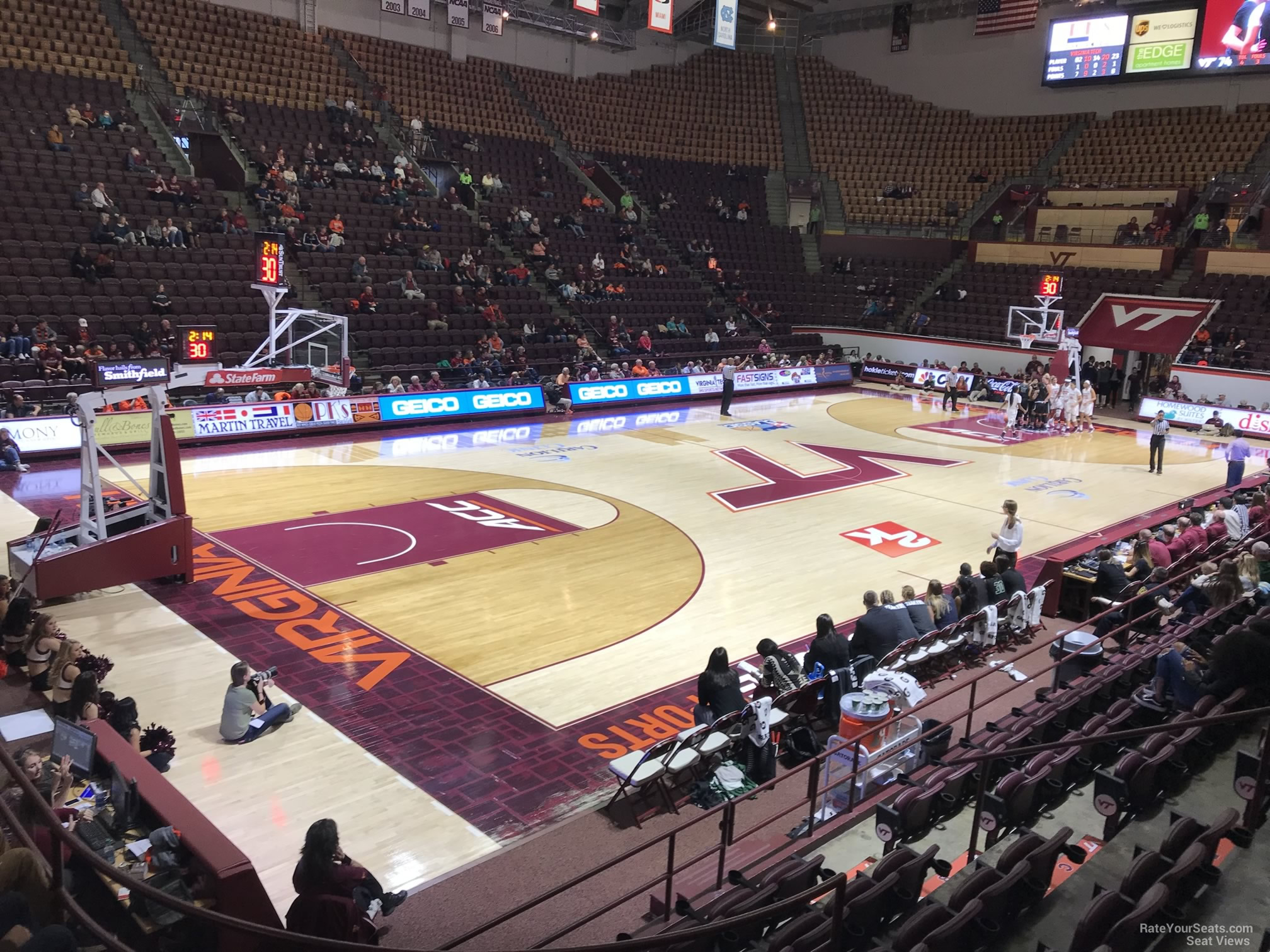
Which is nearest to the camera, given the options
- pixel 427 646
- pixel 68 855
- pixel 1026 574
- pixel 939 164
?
pixel 68 855

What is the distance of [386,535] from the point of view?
51.1 ft

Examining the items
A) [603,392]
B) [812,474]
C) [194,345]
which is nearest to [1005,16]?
[603,392]

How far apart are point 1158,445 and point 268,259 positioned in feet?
63.7

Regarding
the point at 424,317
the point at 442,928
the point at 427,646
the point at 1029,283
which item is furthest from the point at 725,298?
the point at 442,928

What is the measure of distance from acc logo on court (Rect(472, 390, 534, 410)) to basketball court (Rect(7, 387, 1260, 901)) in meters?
0.83

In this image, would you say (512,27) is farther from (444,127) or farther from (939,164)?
(939,164)

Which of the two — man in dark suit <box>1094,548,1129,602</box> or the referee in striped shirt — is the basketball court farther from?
man in dark suit <box>1094,548,1129,602</box>

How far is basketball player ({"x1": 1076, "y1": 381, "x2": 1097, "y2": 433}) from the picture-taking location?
2786 centimetres

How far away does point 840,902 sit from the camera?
4.79 m

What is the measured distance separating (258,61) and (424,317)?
11.5 m

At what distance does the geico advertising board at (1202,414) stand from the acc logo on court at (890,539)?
14024 millimetres

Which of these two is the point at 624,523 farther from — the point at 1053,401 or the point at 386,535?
the point at 1053,401

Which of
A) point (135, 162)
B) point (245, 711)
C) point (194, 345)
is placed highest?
point (135, 162)

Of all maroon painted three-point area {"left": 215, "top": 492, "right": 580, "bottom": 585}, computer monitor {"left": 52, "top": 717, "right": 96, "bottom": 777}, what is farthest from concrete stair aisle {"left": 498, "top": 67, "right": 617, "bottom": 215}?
computer monitor {"left": 52, "top": 717, "right": 96, "bottom": 777}
